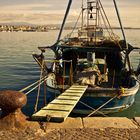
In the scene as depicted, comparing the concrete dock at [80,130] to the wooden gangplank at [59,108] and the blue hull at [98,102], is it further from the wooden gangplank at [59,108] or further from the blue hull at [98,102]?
the blue hull at [98,102]

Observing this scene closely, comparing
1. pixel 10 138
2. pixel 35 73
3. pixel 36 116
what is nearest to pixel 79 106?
pixel 36 116

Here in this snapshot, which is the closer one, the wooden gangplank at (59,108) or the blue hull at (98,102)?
the wooden gangplank at (59,108)

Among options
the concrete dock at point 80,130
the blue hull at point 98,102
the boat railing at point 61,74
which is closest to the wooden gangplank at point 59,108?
the concrete dock at point 80,130

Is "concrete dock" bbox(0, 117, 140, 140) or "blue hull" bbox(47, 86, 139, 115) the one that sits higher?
"concrete dock" bbox(0, 117, 140, 140)

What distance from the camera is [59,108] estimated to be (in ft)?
33.5

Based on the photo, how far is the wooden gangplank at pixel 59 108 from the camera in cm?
884

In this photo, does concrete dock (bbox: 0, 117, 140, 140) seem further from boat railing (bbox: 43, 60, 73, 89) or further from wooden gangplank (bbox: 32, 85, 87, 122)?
boat railing (bbox: 43, 60, 73, 89)

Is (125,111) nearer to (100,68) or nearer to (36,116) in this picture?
(100,68)

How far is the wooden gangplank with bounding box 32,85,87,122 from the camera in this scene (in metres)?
8.84

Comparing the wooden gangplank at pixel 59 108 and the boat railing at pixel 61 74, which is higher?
the wooden gangplank at pixel 59 108

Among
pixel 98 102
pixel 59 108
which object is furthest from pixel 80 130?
pixel 98 102

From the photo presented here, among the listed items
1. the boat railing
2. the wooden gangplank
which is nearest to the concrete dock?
the wooden gangplank

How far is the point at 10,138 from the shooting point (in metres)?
7.80

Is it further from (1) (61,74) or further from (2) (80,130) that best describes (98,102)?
(2) (80,130)
